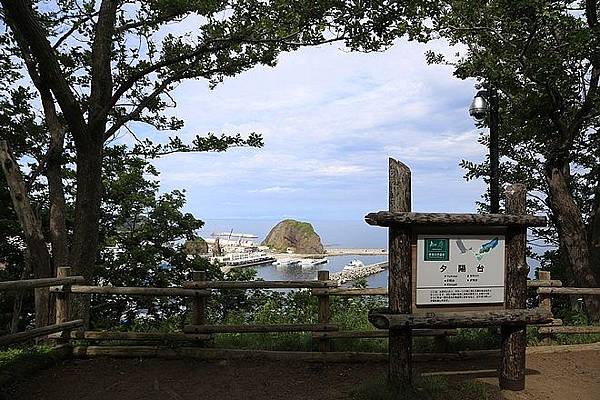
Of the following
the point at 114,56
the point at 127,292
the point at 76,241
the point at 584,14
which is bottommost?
the point at 127,292

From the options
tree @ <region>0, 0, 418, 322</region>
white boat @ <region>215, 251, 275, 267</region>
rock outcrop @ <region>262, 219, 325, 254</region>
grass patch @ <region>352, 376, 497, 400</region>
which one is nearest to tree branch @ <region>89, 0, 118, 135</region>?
tree @ <region>0, 0, 418, 322</region>

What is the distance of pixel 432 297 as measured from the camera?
482 centimetres

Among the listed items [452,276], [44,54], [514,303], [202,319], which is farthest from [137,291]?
[514,303]

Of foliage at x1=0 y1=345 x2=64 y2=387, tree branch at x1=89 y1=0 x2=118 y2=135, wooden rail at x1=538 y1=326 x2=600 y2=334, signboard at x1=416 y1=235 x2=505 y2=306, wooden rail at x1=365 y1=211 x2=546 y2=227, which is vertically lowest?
foliage at x1=0 y1=345 x2=64 y2=387

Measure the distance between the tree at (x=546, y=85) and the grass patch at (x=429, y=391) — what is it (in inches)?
184

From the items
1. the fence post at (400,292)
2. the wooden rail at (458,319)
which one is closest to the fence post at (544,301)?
the wooden rail at (458,319)

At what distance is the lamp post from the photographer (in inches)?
290

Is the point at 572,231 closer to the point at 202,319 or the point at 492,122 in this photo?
the point at 492,122

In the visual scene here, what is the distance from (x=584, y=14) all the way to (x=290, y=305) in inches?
282

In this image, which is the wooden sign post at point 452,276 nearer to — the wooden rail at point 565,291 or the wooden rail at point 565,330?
the wooden rail at point 565,291

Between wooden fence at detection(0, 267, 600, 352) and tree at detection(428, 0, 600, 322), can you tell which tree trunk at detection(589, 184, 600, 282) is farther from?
wooden fence at detection(0, 267, 600, 352)

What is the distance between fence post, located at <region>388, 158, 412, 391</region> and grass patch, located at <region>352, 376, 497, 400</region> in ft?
0.39

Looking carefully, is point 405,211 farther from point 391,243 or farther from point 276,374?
point 276,374

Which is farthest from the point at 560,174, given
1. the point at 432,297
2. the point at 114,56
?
the point at 114,56
